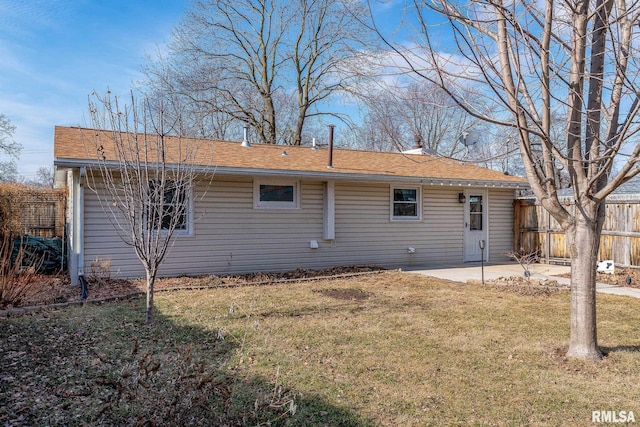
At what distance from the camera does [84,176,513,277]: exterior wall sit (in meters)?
8.85

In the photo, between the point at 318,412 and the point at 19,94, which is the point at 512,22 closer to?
the point at 318,412

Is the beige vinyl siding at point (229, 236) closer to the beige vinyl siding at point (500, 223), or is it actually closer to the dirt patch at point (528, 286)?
the dirt patch at point (528, 286)

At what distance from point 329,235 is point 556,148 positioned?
7114mm

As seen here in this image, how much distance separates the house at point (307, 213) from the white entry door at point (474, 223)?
0.10ft

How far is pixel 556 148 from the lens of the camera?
12.7 ft

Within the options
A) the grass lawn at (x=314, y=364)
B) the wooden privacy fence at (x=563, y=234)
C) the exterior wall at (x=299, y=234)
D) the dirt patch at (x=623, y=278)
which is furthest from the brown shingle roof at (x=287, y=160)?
the dirt patch at (x=623, y=278)

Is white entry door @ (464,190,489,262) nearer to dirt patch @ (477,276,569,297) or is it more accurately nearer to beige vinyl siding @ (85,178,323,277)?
dirt patch @ (477,276,569,297)

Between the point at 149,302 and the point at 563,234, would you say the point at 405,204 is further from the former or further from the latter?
the point at 149,302

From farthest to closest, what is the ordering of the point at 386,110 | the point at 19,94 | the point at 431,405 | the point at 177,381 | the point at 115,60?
1. the point at 19,94
2. the point at 115,60
3. the point at 386,110
4. the point at 431,405
5. the point at 177,381

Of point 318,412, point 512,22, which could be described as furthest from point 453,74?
point 318,412

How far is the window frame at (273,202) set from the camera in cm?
1002

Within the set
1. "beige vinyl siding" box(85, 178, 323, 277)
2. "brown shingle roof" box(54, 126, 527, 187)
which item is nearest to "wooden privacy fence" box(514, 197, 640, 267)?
"brown shingle roof" box(54, 126, 527, 187)

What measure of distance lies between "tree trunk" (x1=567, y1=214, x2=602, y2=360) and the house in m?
6.03

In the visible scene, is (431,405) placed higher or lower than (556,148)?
lower
